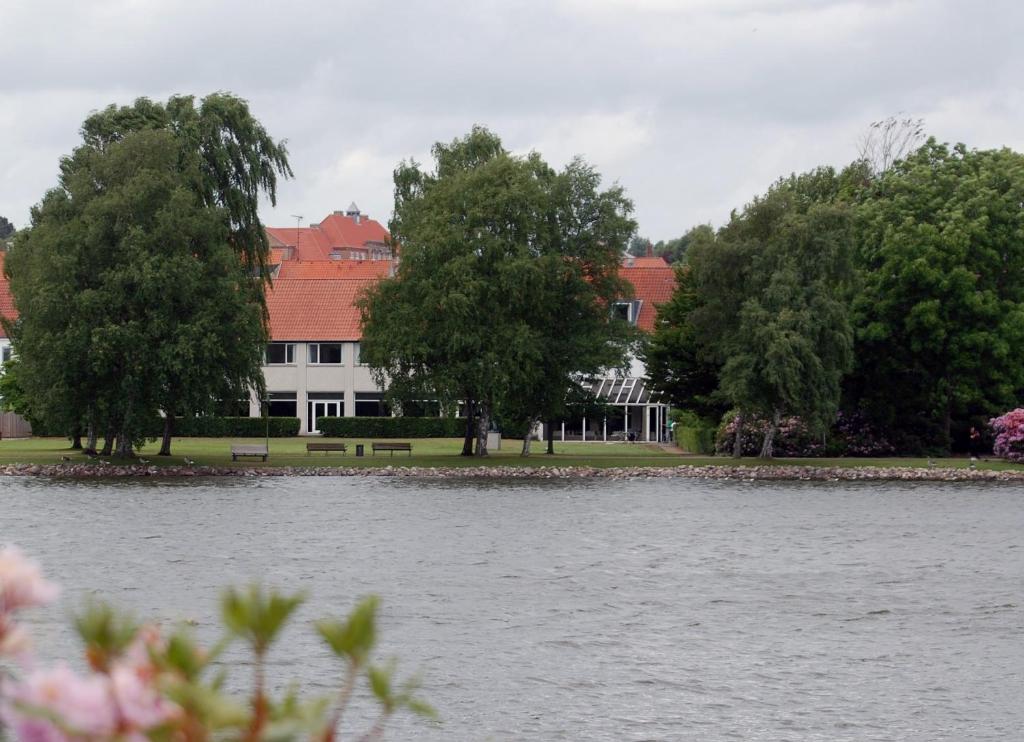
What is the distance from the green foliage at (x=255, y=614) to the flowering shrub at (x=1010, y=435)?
62.7 m

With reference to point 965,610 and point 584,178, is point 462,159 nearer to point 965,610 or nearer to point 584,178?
point 584,178

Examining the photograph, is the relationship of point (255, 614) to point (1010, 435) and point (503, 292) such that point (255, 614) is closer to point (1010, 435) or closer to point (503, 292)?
point (503, 292)

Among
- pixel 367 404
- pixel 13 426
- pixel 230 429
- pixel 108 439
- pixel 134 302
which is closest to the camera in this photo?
pixel 134 302

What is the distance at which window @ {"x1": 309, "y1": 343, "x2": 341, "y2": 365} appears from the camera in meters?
95.3

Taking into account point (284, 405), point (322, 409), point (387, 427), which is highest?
point (284, 405)

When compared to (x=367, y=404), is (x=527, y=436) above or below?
below

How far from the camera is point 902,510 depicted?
47.0m

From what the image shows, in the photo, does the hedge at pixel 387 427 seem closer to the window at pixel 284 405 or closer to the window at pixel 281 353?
the window at pixel 284 405

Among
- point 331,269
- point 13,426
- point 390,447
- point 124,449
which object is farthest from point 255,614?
point 331,269

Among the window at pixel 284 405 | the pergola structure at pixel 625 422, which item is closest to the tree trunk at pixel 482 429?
the pergola structure at pixel 625 422

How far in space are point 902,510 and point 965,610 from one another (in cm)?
2103

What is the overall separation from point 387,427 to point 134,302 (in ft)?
115

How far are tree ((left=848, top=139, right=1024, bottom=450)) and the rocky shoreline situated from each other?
687 cm

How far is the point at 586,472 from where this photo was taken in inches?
2441
